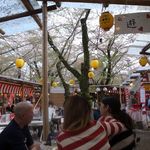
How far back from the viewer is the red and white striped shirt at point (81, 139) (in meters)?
3.44

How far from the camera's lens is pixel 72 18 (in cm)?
2686

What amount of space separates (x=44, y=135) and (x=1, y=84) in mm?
4032

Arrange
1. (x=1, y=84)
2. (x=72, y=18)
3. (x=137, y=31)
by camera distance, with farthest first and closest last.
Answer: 1. (x=72, y=18)
2. (x=1, y=84)
3. (x=137, y=31)

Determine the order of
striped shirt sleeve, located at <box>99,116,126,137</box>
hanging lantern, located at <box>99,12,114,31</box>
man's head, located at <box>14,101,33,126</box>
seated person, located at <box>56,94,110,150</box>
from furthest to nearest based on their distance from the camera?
1. hanging lantern, located at <box>99,12,114,31</box>
2. man's head, located at <box>14,101,33,126</box>
3. striped shirt sleeve, located at <box>99,116,126,137</box>
4. seated person, located at <box>56,94,110,150</box>

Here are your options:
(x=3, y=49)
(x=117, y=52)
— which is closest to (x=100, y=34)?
(x=117, y=52)

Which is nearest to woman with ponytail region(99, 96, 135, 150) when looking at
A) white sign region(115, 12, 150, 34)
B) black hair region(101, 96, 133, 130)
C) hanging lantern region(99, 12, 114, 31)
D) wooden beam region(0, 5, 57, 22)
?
black hair region(101, 96, 133, 130)

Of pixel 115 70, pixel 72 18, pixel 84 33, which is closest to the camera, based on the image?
pixel 84 33

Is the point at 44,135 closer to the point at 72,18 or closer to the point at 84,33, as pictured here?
the point at 84,33

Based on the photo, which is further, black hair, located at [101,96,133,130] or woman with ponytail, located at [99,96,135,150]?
black hair, located at [101,96,133,130]

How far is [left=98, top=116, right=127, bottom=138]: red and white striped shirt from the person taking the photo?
410 cm

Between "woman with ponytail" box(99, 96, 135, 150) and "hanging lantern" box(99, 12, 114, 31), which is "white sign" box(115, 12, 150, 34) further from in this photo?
"woman with ponytail" box(99, 96, 135, 150)

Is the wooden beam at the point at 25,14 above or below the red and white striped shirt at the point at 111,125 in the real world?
above

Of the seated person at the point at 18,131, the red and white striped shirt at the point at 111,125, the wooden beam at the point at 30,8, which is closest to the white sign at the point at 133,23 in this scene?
the wooden beam at the point at 30,8

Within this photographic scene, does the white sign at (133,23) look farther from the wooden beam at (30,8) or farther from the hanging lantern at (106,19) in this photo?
the wooden beam at (30,8)
